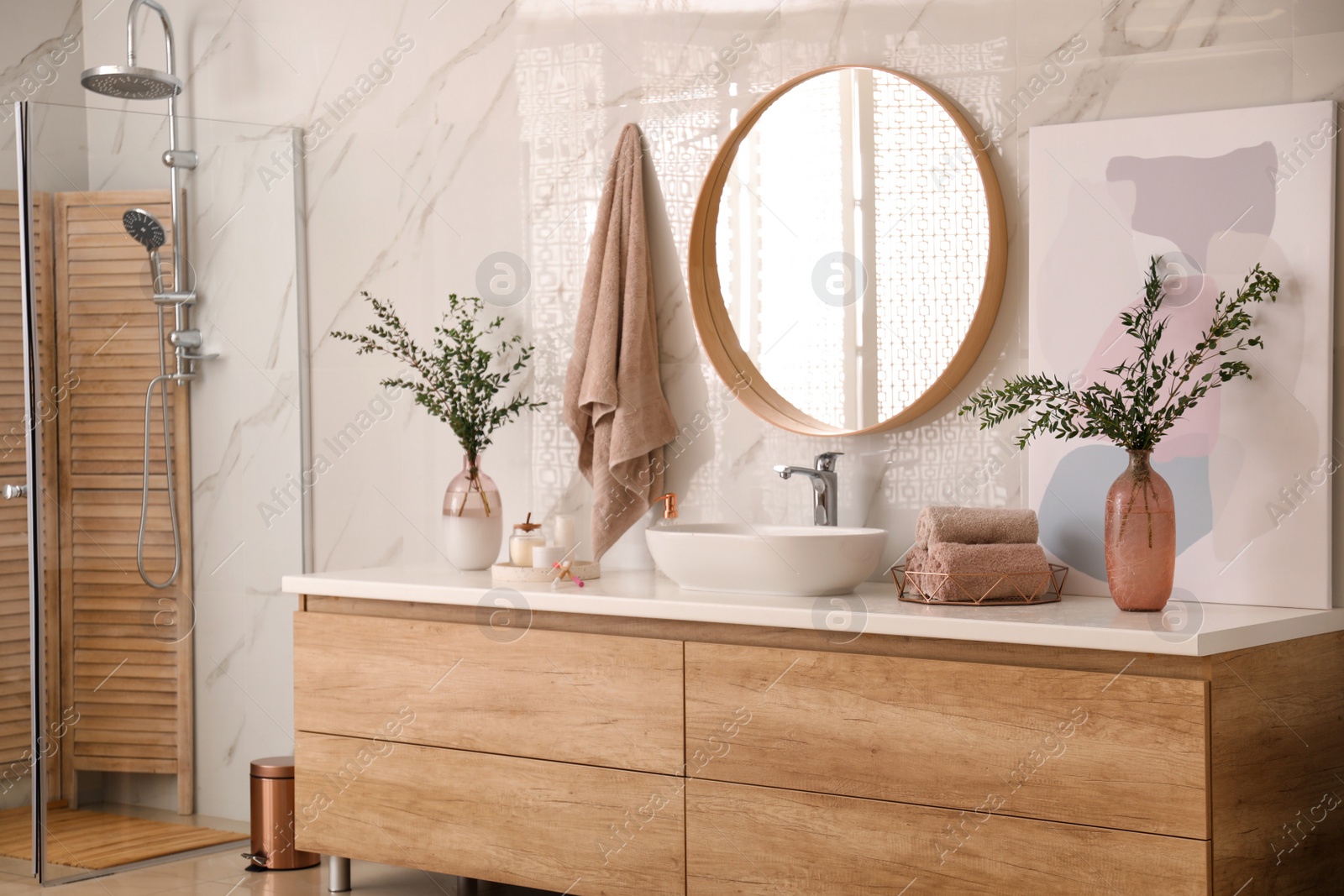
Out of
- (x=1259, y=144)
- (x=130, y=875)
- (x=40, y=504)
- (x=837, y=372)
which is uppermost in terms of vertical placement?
(x=1259, y=144)

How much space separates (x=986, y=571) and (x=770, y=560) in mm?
357

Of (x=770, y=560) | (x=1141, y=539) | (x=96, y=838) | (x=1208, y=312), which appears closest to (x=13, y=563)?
(x=96, y=838)

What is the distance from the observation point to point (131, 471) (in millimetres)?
3213

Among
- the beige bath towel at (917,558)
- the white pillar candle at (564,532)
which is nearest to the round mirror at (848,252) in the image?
the beige bath towel at (917,558)

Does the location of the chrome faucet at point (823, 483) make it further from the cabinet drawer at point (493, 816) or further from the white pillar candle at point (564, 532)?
the cabinet drawer at point (493, 816)

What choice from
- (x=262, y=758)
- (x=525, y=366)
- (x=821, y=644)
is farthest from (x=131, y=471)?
(x=821, y=644)

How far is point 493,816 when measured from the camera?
256cm

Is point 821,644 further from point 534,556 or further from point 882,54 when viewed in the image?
point 882,54

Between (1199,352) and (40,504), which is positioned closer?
(1199,352)

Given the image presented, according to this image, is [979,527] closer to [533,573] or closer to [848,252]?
[848,252]

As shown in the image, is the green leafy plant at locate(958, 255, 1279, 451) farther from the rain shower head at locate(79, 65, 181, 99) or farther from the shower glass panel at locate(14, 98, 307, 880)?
the rain shower head at locate(79, 65, 181, 99)

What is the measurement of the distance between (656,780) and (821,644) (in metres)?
0.41

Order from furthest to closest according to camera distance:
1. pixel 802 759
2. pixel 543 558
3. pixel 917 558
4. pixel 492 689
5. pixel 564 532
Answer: pixel 564 532
pixel 543 558
pixel 492 689
pixel 917 558
pixel 802 759

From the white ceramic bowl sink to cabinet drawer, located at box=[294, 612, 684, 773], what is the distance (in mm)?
146
